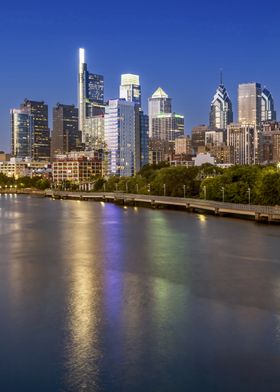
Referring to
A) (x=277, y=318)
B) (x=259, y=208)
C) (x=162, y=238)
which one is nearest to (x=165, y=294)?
(x=277, y=318)

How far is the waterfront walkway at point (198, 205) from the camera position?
48.8 m

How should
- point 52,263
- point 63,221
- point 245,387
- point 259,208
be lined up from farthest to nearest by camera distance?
1. point 63,221
2. point 259,208
3. point 52,263
4. point 245,387

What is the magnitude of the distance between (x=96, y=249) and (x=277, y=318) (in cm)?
1756

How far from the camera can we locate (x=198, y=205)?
62938 mm

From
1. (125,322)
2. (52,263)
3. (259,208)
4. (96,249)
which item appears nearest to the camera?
(125,322)

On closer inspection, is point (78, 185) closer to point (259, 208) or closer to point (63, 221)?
point (63, 221)

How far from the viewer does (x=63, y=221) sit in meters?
55.8

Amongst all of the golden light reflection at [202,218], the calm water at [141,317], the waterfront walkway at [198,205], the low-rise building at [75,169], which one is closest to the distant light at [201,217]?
the golden light reflection at [202,218]

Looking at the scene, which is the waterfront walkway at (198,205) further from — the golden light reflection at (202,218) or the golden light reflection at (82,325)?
the golden light reflection at (82,325)

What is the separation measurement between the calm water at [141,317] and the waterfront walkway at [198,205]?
12.5 m

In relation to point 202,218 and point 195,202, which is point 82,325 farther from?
point 195,202

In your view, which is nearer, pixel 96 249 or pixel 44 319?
pixel 44 319

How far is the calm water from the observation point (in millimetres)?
14414

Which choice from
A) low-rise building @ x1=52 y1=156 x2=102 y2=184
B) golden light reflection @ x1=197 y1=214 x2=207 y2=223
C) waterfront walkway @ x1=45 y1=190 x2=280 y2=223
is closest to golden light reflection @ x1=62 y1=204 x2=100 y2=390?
waterfront walkway @ x1=45 y1=190 x2=280 y2=223
